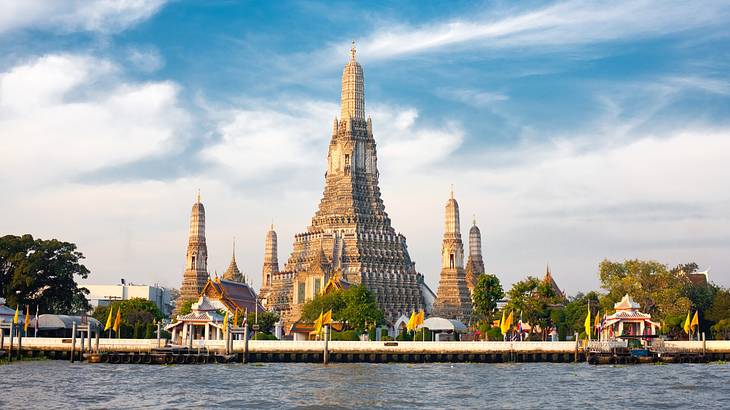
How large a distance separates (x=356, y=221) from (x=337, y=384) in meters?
82.1

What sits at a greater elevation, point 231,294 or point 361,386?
point 231,294

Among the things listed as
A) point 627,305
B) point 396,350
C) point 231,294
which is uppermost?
point 231,294

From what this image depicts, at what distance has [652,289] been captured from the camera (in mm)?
106312

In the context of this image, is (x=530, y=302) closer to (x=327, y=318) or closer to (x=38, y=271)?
(x=327, y=318)

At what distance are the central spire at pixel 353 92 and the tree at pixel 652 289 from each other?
5456 centimetres

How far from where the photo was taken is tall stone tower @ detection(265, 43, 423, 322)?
14000 cm

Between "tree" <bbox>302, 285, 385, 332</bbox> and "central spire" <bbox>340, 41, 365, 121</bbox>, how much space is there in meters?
43.2

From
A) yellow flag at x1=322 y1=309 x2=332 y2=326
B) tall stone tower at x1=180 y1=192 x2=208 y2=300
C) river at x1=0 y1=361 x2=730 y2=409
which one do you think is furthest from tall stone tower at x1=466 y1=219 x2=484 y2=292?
river at x1=0 y1=361 x2=730 y2=409

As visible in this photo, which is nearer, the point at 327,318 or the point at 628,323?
the point at 628,323

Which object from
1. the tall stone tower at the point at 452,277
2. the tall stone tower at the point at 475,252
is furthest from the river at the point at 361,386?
the tall stone tower at the point at 475,252

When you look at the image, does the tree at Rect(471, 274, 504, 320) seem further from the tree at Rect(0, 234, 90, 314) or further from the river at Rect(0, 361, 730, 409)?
the tree at Rect(0, 234, 90, 314)

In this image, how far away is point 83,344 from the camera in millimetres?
88375

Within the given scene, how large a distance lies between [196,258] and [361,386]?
89082 mm

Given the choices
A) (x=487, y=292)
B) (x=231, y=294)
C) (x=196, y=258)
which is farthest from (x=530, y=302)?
(x=196, y=258)
